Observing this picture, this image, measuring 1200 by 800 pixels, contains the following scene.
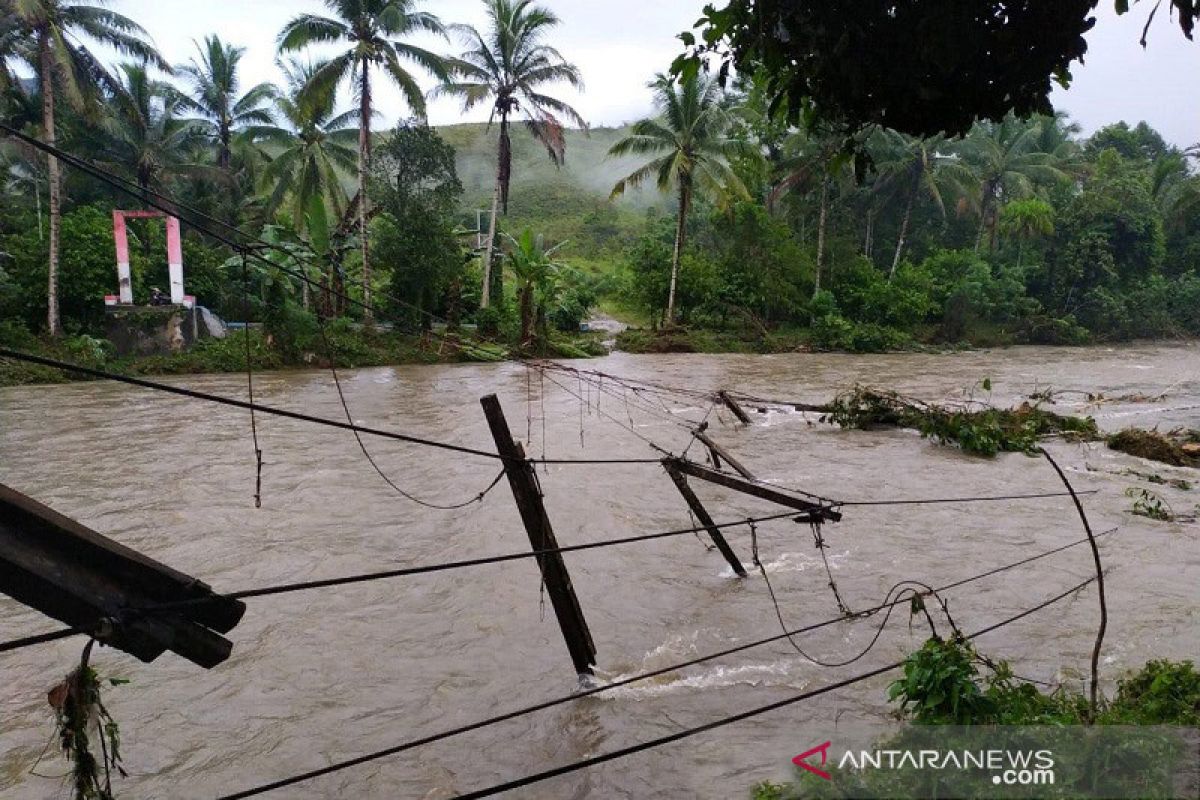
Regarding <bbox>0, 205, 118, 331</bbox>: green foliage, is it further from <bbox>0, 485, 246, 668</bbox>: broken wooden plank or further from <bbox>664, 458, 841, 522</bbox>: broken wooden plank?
<bbox>0, 485, 246, 668</bbox>: broken wooden plank

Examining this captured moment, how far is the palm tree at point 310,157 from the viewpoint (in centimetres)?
2097

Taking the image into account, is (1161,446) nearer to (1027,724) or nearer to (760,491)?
(760,491)

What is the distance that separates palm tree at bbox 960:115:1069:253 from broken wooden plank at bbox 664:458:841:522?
3098cm

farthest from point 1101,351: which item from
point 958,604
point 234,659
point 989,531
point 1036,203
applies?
point 234,659

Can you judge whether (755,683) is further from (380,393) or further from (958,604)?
(380,393)

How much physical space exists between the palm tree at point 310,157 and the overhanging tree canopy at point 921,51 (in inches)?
738

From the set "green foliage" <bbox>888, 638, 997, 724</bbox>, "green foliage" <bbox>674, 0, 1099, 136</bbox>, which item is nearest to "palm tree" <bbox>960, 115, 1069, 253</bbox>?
"green foliage" <bbox>674, 0, 1099, 136</bbox>

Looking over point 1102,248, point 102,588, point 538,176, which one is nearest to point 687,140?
point 1102,248

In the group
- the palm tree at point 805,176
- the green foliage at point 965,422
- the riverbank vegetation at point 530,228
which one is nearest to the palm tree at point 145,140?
the riverbank vegetation at point 530,228

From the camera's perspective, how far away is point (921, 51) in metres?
2.73

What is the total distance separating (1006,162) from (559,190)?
27.3 m

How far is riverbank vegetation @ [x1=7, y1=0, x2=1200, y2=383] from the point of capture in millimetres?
19953

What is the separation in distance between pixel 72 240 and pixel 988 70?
2283 centimetres

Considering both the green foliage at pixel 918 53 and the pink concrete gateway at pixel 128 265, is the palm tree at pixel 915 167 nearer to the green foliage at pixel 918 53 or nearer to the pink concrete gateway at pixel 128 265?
the pink concrete gateway at pixel 128 265
